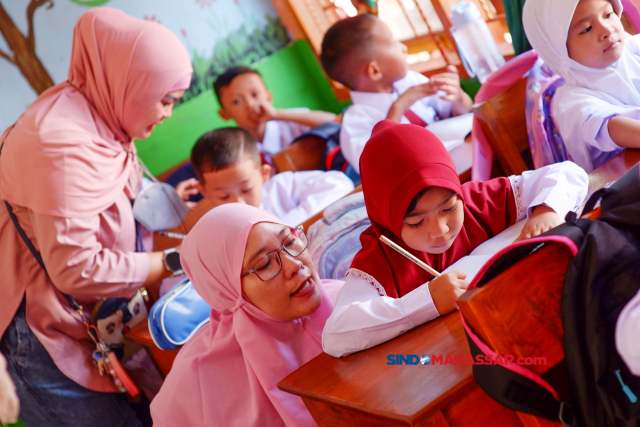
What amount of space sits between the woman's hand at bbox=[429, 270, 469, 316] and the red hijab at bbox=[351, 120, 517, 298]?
158 mm

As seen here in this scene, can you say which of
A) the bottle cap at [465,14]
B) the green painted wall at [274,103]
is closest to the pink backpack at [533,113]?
the bottle cap at [465,14]

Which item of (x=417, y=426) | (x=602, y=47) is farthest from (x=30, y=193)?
(x=602, y=47)

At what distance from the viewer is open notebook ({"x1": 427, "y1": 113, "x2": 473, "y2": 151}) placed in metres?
2.27

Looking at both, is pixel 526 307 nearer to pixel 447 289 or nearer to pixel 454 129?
pixel 447 289

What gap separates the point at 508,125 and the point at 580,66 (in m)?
0.32

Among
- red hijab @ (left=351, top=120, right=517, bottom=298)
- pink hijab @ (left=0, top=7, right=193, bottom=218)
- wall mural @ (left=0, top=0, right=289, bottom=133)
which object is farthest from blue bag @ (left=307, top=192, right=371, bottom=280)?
wall mural @ (left=0, top=0, right=289, bottom=133)

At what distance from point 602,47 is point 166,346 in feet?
5.08

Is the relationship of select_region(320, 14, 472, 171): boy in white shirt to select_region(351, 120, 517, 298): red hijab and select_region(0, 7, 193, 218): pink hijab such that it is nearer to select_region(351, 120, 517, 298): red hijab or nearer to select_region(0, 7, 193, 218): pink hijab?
select_region(0, 7, 193, 218): pink hijab

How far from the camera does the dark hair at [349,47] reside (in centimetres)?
268

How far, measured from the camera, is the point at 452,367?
0.83m

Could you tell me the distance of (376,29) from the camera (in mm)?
2689

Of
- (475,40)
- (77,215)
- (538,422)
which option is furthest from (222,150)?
(538,422)

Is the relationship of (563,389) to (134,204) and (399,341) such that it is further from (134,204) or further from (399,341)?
(134,204)

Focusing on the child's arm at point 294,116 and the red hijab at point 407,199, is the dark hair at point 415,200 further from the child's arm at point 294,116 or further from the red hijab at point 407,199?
the child's arm at point 294,116
